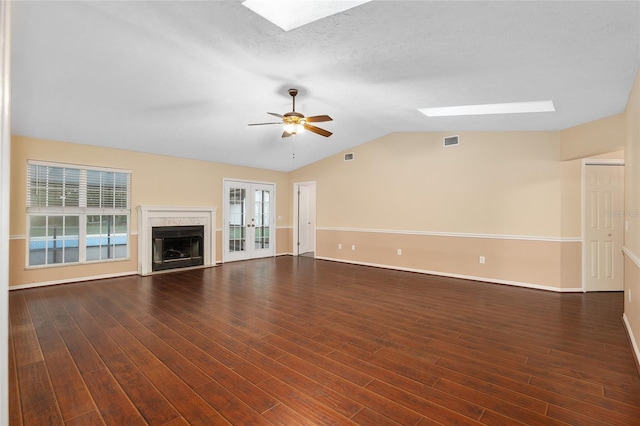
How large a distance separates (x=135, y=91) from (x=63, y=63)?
0.78 metres

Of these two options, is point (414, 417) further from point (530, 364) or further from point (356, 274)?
point (356, 274)

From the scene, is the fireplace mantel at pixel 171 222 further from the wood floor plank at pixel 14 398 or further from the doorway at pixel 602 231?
the doorway at pixel 602 231

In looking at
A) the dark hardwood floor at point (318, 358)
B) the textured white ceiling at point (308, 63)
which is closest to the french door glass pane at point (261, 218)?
the textured white ceiling at point (308, 63)

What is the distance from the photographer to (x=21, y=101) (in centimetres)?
385

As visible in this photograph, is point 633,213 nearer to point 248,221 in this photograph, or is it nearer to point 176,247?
point 248,221

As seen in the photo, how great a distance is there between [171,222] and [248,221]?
2.03 metres

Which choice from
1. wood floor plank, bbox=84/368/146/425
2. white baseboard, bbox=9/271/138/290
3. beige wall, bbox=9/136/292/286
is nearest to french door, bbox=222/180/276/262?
beige wall, bbox=9/136/292/286

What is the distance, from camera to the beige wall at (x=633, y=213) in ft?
9.20

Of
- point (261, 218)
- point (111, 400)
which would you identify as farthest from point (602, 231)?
point (261, 218)

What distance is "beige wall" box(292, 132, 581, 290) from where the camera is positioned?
5.00 m

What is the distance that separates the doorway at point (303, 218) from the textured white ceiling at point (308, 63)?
3.89 meters

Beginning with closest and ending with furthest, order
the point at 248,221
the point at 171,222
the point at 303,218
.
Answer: the point at 171,222 < the point at 248,221 < the point at 303,218

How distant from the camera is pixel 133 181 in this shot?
19.6 feet

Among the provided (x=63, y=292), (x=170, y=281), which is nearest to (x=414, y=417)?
(x=170, y=281)
